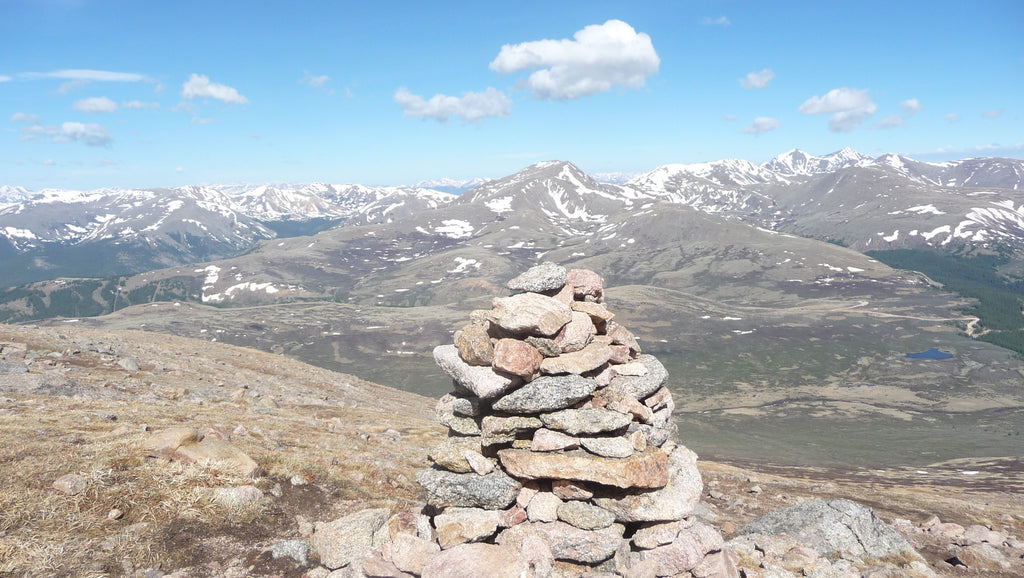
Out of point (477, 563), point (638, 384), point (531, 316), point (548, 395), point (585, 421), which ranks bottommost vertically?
point (477, 563)

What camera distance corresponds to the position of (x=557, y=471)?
1883 cm

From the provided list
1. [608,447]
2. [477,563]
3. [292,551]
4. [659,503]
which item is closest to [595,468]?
[608,447]

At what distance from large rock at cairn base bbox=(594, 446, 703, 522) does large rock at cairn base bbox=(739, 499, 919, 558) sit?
12719 mm

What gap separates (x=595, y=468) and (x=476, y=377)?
6.10m

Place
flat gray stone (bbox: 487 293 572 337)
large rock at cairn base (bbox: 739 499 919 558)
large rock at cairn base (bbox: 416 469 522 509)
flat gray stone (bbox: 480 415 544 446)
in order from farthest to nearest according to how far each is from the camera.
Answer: large rock at cairn base (bbox: 739 499 919 558) → flat gray stone (bbox: 487 293 572 337) → flat gray stone (bbox: 480 415 544 446) → large rock at cairn base (bbox: 416 469 522 509)

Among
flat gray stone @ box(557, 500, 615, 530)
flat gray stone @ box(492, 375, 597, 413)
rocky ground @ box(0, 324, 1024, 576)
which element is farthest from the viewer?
flat gray stone @ box(492, 375, 597, 413)

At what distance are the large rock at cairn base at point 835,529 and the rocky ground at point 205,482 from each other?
266 centimetres

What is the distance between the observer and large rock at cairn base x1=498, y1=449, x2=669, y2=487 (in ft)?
60.7

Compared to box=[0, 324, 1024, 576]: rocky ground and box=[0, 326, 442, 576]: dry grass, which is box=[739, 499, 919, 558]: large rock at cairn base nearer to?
box=[0, 324, 1024, 576]: rocky ground

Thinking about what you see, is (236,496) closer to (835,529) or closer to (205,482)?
(205,482)

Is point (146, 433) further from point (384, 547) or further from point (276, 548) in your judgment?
point (384, 547)

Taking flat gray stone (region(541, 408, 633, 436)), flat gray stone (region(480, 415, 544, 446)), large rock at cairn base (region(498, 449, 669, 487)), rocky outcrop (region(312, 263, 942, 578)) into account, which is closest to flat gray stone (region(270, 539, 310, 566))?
rocky outcrop (region(312, 263, 942, 578))

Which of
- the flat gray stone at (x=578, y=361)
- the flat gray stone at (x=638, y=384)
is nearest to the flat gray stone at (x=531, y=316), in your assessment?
the flat gray stone at (x=578, y=361)

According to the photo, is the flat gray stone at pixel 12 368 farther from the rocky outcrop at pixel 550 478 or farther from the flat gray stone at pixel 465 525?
the flat gray stone at pixel 465 525
